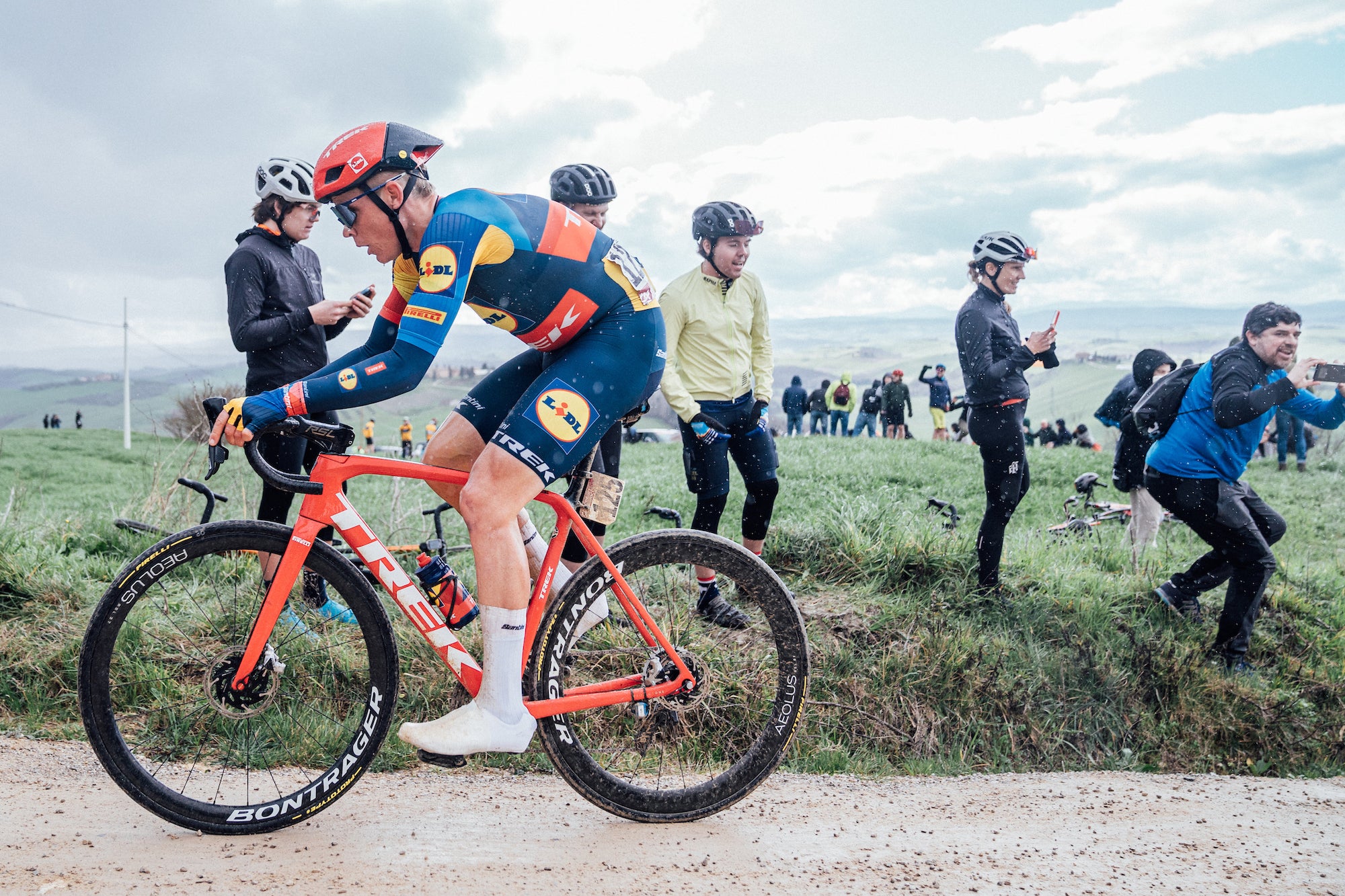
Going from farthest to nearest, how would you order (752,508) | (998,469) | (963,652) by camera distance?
(998,469), (752,508), (963,652)

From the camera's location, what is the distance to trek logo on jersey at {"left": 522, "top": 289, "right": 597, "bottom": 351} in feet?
10.3

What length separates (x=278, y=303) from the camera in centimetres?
465

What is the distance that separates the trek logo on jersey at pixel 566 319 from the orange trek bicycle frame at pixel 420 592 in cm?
58

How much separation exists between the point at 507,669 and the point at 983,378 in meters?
3.66

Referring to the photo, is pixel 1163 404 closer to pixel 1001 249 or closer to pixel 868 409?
pixel 1001 249

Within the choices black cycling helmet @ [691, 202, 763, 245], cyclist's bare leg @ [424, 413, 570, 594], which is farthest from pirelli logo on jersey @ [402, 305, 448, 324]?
black cycling helmet @ [691, 202, 763, 245]

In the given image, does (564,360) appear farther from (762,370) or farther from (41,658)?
(41,658)

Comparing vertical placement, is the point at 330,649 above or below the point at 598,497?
below

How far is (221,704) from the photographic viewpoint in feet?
10.1

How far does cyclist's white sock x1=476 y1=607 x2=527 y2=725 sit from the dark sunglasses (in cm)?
146

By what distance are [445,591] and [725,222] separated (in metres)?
2.87

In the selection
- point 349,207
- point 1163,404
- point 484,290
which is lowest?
point 1163,404

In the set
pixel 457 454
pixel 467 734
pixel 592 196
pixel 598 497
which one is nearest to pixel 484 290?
pixel 457 454

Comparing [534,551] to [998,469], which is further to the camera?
[998,469]
